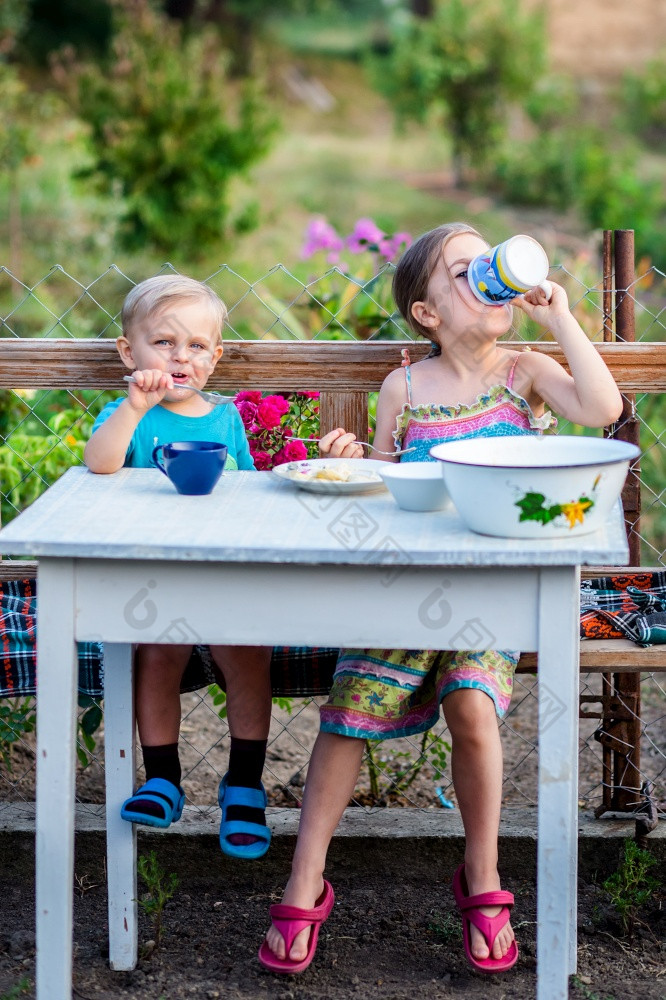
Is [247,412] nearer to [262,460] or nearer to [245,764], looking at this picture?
[262,460]

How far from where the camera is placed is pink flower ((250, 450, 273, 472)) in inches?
95.0

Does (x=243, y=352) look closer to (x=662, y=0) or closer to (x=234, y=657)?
(x=234, y=657)

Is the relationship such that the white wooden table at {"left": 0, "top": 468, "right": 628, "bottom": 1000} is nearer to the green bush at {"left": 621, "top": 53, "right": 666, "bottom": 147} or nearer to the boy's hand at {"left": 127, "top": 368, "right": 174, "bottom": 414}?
the boy's hand at {"left": 127, "top": 368, "right": 174, "bottom": 414}

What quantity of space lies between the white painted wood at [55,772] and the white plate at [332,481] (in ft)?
1.41

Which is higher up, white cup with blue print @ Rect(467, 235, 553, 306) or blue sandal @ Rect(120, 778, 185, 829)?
white cup with blue print @ Rect(467, 235, 553, 306)

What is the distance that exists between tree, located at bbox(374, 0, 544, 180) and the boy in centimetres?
1128

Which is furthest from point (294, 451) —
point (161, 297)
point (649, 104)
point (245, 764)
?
point (649, 104)

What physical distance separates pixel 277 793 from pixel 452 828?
497mm

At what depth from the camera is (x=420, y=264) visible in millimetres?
2215

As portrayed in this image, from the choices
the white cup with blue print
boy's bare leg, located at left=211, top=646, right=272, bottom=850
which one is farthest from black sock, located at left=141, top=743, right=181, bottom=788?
the white cup with blue print

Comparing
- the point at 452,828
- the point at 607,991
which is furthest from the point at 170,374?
the point at 607,991

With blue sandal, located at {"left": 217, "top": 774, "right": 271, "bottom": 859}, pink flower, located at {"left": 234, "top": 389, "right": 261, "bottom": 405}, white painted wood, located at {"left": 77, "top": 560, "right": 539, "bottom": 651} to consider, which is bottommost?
blue sandal, located at {"left": 217, "top": 774, "right": 271, "bottom": 859}

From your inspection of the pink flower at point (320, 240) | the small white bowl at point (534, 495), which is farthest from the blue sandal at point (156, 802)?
the pink flower at point (320, 240)

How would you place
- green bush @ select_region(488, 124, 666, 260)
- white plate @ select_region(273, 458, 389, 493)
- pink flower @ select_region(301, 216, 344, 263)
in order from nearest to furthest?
white plate @ select_region(273, 458, 389, 493)
pink flower @ select_region(301, 216, 344, 263)
green bush @ select_region(488, 124, 666, 260)
